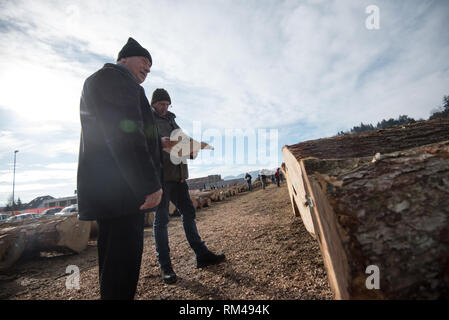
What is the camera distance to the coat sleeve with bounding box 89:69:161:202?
1.16 meters

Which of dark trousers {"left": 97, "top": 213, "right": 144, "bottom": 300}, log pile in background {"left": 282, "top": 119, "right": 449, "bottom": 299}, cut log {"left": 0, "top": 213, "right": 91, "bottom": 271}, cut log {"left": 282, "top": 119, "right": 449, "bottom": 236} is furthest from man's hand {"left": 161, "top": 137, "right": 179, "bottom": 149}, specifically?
cut log {"left": 0, "top": 213, "right": 91, "bottom": 271}

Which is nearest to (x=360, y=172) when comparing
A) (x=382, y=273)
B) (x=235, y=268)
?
(x=382, y=273)

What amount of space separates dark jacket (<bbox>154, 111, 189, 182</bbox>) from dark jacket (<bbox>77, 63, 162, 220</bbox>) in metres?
1.00

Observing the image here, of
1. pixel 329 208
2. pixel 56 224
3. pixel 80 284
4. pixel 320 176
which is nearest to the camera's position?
pixel 329 208

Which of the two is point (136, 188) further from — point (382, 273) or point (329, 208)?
point (382, 273)

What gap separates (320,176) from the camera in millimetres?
1105

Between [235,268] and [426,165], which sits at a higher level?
[426,165]

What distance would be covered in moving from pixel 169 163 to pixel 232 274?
1337mm

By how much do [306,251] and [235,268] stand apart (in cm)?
79

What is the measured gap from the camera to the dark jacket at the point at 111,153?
117cm

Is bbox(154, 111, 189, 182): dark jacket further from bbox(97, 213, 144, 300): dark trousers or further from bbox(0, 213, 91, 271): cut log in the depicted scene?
bbox(0, 213, 91, 271): cut log

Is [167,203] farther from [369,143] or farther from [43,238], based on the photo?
[43,238]

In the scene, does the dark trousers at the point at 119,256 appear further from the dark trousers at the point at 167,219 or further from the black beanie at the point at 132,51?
the black beanie at the point at 132,51

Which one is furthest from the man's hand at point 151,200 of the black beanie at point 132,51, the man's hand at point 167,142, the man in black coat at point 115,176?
the black beanie at point 132,51
